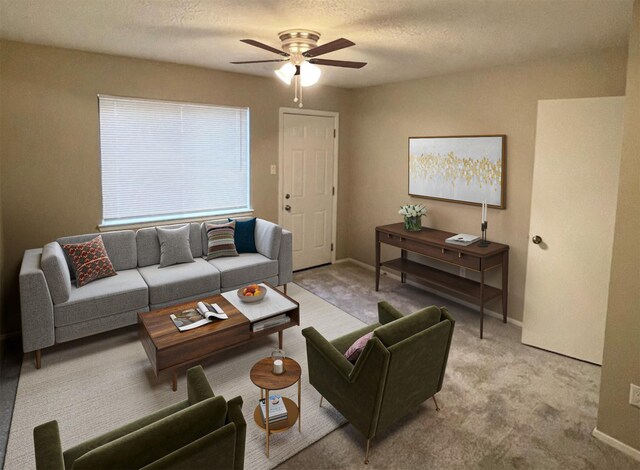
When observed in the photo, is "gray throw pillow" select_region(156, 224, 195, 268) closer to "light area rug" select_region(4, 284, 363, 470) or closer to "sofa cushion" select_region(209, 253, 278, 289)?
"sofa cushion" select_region(209, 253, 278, 289)

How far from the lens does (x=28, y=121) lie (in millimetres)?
3596

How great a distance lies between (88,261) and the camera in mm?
3602

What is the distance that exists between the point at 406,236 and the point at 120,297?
2829 mm

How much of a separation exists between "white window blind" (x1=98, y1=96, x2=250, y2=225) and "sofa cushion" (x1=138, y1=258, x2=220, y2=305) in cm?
73

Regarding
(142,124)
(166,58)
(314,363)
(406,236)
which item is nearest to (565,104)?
(406,236)

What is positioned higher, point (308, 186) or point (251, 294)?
point (308, 186)

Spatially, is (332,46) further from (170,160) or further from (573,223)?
(170,160)

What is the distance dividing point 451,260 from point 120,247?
322cm

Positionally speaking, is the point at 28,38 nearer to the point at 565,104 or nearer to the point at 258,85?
the point at 258,85

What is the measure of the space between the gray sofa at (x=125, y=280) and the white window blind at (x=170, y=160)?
0.37 meters

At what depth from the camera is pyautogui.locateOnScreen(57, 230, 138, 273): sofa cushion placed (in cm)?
391

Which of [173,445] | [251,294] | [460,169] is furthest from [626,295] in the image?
[251,294]

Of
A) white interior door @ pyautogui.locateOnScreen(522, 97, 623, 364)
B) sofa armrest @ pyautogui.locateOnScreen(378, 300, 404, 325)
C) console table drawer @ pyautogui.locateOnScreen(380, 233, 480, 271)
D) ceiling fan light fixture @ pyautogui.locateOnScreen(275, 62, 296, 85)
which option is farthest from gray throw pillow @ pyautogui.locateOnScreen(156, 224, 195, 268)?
white interior door @ pyautogui.locateOnScreen(522, 97, 623, 364)

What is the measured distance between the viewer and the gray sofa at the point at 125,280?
10.1ft
